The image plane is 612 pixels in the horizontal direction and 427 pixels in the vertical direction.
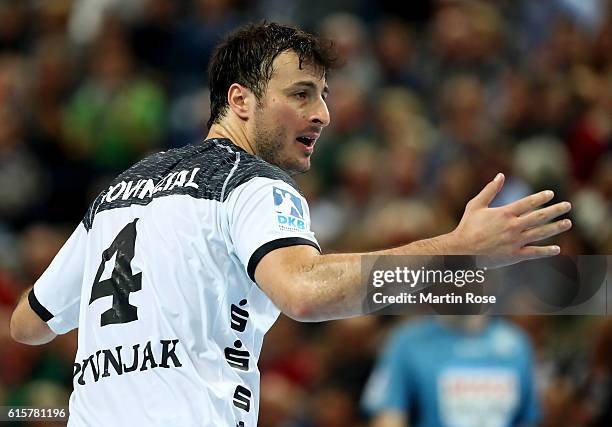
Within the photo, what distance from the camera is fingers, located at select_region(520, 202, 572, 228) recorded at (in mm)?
3457

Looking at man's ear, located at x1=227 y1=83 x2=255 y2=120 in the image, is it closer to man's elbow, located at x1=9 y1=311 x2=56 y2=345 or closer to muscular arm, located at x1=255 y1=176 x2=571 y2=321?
muscular arm, located at x1=255 y1=176 x2=571 y2=321

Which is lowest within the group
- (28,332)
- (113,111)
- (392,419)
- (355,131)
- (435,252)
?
(435,252)

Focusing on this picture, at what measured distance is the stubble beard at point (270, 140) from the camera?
174 inches

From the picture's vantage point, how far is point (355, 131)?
1114 cm

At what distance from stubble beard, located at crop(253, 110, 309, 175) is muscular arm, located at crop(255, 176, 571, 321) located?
909mm

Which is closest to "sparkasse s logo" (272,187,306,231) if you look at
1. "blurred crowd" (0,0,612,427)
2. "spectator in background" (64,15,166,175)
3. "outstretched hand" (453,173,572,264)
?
"outstretched hand" (453,173,572,264)

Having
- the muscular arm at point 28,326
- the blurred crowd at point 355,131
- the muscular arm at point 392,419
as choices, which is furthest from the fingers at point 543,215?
the blurred crowd at point 355,131

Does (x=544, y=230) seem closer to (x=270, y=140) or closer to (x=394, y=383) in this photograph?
(x=270, y=140)

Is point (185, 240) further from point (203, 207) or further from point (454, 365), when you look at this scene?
point (454, 365)

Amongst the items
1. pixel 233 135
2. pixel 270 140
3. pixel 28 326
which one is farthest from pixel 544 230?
pixel 28 326

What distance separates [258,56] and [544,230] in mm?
1526

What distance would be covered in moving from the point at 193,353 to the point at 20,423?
2.38 m

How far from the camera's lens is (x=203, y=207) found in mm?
4016

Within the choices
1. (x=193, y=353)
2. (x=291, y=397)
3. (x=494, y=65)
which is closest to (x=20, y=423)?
(x=193, y=353)
